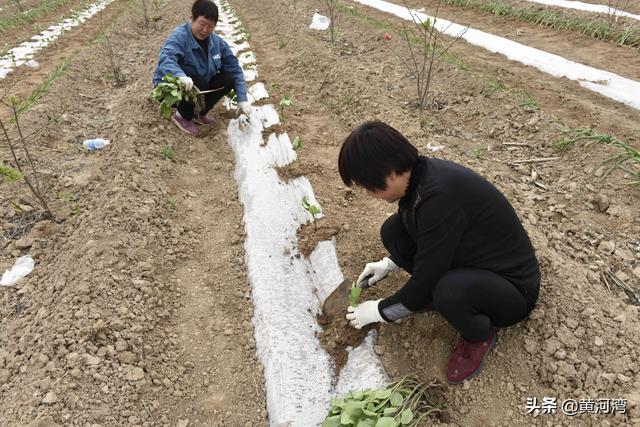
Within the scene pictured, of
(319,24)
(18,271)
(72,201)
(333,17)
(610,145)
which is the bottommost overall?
(18,271)

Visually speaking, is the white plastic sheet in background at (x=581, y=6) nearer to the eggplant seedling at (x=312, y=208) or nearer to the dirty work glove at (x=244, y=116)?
the dirty work glove at (x=244, y=116)

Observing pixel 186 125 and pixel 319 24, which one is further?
pixel 319 24

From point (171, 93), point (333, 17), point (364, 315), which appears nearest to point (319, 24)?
point (333, 17)

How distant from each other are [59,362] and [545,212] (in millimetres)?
2752

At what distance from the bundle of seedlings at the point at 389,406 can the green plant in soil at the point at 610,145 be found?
2107 millimetres

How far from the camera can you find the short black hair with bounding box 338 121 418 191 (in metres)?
1.41

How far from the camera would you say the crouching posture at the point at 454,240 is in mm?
1451

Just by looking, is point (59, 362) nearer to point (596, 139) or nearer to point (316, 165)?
point (316, 165)

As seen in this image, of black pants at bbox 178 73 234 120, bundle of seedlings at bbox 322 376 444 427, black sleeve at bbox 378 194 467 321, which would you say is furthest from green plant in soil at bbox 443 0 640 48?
bundle of seedlings at bbox 322 376 444 427

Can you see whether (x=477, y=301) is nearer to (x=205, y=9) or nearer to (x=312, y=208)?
(x=312, y=208)

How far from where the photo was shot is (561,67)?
4723 mm

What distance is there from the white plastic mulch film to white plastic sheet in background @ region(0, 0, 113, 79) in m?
4.42

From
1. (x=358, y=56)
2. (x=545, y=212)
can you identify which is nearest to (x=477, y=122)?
(x=545, y=212)

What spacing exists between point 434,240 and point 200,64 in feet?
9.92
